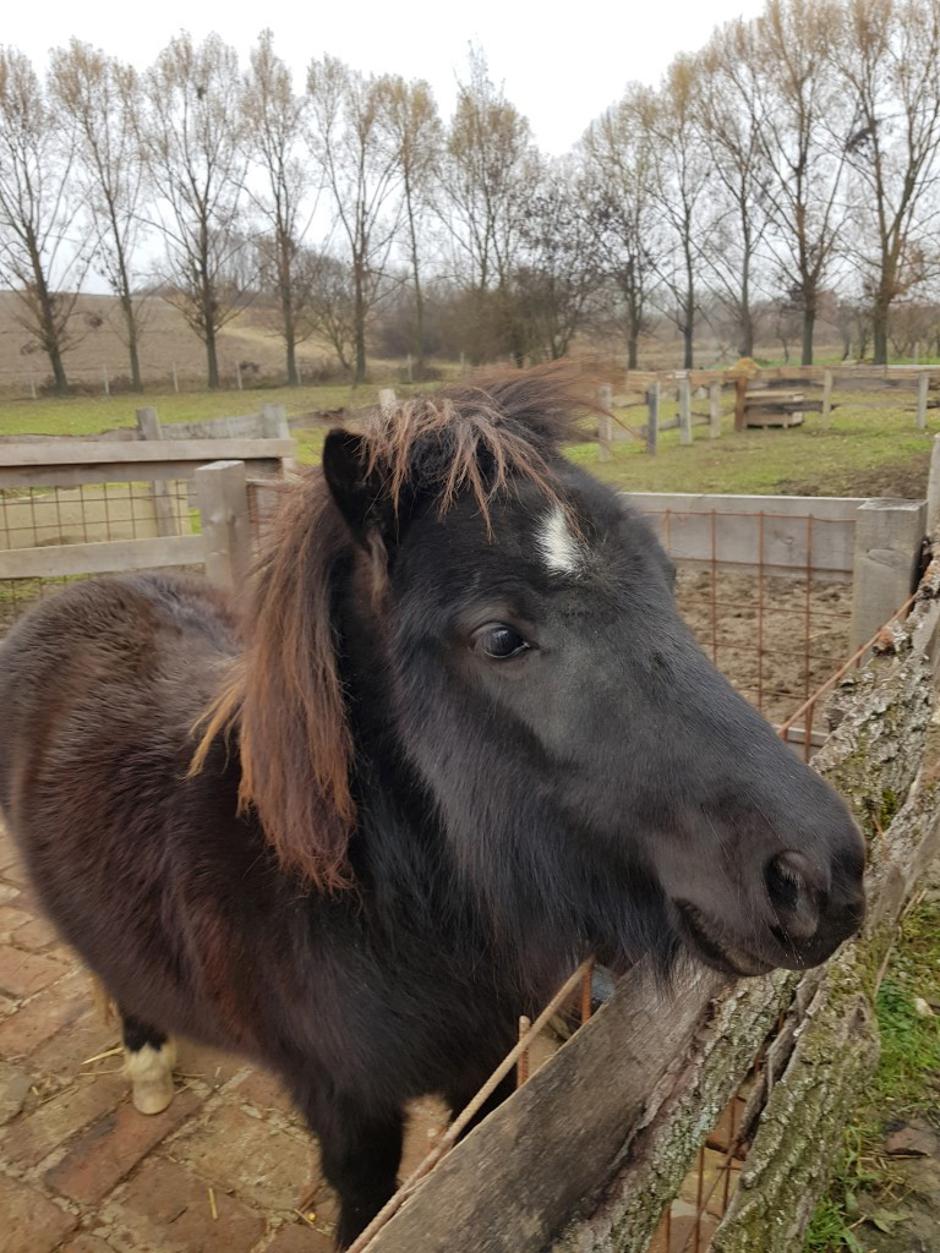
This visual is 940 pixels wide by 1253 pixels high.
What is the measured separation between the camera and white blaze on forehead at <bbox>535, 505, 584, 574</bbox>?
1.38m

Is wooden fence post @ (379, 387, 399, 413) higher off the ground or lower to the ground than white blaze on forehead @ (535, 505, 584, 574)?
higher

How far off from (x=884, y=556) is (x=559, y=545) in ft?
7.35

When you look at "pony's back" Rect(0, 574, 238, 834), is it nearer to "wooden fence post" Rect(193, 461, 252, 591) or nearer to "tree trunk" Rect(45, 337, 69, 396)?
"wooden fence post" Rect(193, 461, 252, 591)

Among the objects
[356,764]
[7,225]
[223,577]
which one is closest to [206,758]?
[356,764]

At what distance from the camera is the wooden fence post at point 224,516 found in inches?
159

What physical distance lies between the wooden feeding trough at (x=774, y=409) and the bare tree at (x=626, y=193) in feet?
40.3

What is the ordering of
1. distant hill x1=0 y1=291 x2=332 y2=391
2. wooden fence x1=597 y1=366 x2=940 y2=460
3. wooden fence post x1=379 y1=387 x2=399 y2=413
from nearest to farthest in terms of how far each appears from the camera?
1. wooden fence post x1=379 y1=387 x2=399 y2=413
2. wooden fence x1=597 y1=366 x2=940 y2=460
3. distant hill x1=0 y1=291 x2=332 y2=391

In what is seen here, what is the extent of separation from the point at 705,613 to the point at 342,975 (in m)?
5.32

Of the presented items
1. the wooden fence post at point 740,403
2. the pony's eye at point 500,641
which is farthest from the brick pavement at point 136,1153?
the wooden fence post at point 740,403

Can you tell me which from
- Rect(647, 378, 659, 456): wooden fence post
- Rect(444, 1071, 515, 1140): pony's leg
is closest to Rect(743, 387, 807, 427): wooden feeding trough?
Rect(647, 378, 659, 456): wooden fence post

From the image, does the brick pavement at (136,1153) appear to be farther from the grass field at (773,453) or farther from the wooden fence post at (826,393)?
the wooden fence post at (826,393)

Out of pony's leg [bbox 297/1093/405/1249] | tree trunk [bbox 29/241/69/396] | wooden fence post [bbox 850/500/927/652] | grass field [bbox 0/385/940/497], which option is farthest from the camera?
tree trunk [bbox 29/241/69/396]

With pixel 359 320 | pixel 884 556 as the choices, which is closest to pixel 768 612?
pixel 884 556

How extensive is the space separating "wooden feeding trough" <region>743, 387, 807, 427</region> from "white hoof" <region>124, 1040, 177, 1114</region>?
19.0 metres
